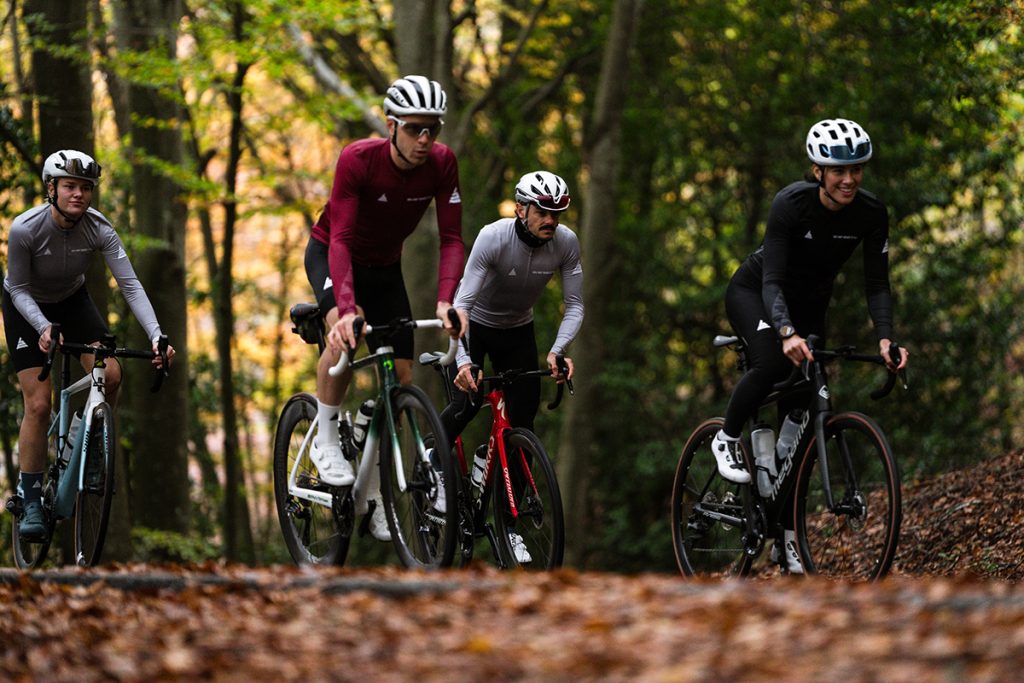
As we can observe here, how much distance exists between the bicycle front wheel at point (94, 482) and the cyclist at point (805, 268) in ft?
12.7

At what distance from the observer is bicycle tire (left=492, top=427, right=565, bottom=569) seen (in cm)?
734

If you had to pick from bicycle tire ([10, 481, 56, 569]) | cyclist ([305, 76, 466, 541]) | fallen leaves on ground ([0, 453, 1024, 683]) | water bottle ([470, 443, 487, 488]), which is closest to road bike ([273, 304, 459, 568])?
cyclist ([305, 76, 466, 541])

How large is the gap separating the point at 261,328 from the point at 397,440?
963 inches

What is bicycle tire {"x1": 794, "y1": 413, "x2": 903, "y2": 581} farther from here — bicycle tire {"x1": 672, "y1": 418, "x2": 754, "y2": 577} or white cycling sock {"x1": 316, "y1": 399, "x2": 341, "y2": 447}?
white cycling sock {"x1": 316, "y1": 399, "x2": 341, "y2": 447}

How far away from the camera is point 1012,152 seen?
17234mm

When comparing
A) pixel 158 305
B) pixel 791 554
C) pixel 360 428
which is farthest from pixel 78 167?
pixel 158 305

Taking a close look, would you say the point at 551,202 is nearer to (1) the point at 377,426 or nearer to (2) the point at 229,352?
(1) the point at 377,426

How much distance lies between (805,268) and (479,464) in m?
2.34

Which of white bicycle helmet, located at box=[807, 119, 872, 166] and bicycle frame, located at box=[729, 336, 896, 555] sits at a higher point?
white bicycle helmet, located at box=[807, 119, 872, 166]

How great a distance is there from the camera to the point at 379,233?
785 centimetres

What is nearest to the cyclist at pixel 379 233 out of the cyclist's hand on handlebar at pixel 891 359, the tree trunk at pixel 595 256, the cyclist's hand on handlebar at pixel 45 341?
the cyclist's hand on handlebar at pixel 45 341

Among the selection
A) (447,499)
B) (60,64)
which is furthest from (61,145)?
(447,499)

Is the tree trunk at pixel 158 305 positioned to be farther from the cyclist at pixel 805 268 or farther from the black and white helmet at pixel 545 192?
the cyclist at pixel 805 268

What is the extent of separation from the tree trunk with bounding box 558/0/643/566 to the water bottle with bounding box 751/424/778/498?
930 cm
